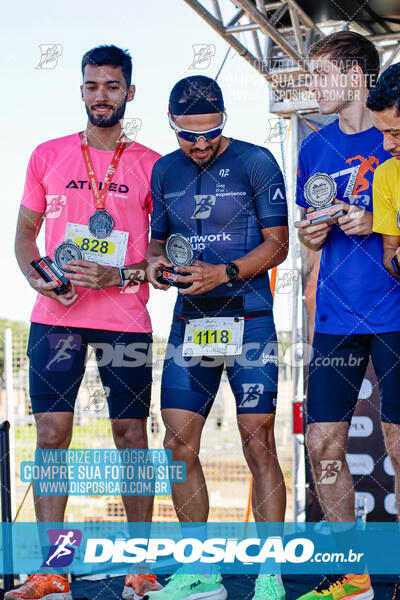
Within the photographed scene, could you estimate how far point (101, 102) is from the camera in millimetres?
3443

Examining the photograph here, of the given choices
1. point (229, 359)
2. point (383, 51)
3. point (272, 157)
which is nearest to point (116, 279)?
point (229, 359)

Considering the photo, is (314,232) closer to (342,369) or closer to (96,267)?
(342,369)

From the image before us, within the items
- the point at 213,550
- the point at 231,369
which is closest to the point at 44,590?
the point at 213,550

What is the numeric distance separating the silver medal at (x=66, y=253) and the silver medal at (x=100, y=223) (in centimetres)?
11

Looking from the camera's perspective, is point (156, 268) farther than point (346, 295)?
Yes

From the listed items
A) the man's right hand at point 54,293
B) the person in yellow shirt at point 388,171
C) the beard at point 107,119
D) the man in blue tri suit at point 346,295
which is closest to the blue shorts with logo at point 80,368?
the man's right hand at point 54,293

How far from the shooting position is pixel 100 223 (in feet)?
11.0

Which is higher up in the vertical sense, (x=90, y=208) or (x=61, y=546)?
(x=90, y=208)

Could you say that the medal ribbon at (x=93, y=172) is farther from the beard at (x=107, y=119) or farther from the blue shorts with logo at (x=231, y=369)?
the blue shorts with logo at (x=231, y=369)

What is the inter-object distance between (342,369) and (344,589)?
2.63 feet

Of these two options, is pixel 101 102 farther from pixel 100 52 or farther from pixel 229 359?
pixel 229 359

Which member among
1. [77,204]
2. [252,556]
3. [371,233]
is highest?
[77,204]

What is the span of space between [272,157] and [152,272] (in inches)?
27.9

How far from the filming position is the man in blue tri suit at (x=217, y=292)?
300 cm
